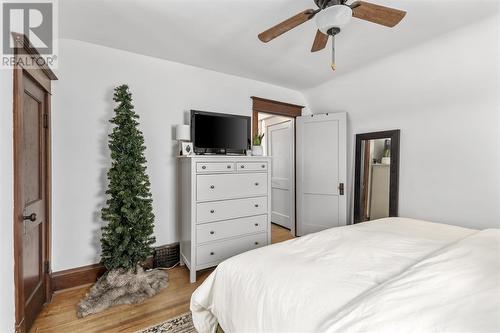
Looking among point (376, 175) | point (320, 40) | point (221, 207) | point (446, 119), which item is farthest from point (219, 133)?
point (446, 119)

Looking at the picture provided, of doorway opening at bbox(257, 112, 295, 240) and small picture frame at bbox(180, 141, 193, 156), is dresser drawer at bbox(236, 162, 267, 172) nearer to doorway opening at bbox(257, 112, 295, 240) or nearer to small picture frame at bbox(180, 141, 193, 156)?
small picture frame at bbox(180, 141, 193, 156)

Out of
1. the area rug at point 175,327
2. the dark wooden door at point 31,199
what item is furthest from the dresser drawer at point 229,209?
the dark wooden door at point 31,199

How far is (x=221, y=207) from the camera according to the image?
2678 millimetres

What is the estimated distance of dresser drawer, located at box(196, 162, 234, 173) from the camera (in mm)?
2541

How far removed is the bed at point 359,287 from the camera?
0.80m

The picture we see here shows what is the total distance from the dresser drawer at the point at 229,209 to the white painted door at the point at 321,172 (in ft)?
3.89

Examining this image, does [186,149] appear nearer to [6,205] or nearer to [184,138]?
[184,138]

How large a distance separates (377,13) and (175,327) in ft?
8.77

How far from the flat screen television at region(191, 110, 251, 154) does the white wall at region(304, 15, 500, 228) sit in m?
1.78

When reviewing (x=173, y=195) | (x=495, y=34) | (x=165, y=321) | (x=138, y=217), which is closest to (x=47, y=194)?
(x=138, y=217)

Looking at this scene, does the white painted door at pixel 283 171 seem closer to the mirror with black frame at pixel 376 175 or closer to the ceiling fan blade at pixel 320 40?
the mirror with black frame at pixel 376 175

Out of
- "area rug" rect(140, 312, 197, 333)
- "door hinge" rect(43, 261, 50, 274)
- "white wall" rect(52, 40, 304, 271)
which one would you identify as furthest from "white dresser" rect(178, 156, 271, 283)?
"door hinge" rect(43, 261, 50, 274)

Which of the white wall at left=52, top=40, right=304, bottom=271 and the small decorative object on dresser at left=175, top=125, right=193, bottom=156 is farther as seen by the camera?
the small decorative object on dresser at left=175, top=125, right=193, bottom=156

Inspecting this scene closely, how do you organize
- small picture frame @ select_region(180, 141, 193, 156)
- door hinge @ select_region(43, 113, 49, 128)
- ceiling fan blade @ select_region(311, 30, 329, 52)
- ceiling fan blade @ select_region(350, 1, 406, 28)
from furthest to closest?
small picture frame @ select_region(180, 141, 193, 156), door hinge @ select_region(43, 113, 49, 128), ceiling fan blade @ select_region(311, 30, 329, 52), ceiling fan blade @ select_region(350, 1, 406, 28)
